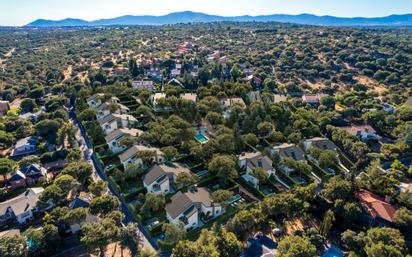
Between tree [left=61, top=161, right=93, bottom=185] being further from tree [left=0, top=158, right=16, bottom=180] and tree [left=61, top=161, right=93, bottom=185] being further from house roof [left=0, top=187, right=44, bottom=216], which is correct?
tree [left=0, top=158, right=16, bottom=180]

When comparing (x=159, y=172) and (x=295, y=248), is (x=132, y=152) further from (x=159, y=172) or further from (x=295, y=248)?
(x=295, y=248)

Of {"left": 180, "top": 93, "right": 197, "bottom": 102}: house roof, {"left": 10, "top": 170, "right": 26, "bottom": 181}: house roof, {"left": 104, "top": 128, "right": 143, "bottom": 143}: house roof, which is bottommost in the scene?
{"left": 10, "top": 170, "right": 26, "bottom": 181}: house roof

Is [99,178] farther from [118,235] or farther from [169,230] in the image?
[169,230]

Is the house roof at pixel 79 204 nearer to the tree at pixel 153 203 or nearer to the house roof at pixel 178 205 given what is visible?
the tree at pixel 153 203

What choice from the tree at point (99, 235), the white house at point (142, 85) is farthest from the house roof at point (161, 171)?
the white house at point (142, 85)

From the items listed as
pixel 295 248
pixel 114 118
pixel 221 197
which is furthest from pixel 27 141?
pixel 295 248

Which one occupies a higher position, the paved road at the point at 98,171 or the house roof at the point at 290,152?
the house roof at the point at 290,152

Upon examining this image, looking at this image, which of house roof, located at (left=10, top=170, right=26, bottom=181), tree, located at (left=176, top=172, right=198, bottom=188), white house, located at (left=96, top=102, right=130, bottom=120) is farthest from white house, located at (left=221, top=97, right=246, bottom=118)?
house roof, located at (left=10, top=170, right=26, bottom=181)
